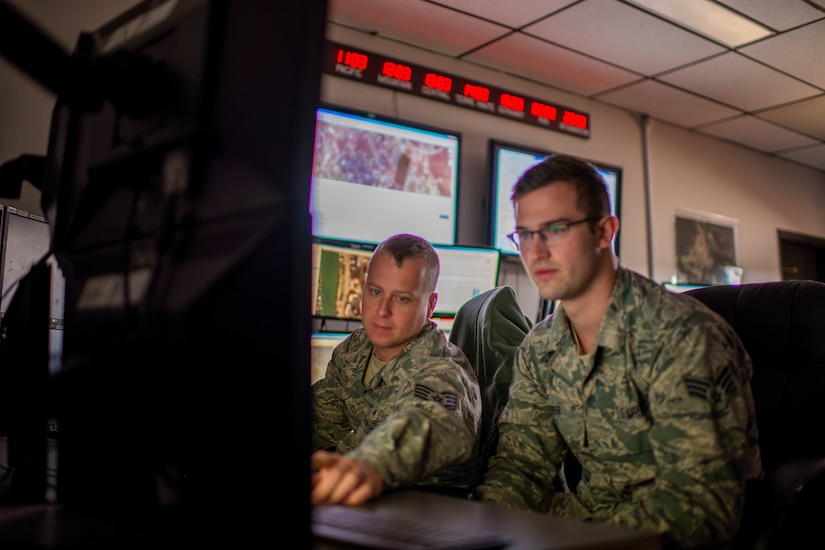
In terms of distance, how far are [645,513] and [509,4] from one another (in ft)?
8.51

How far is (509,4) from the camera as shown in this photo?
3045 mm

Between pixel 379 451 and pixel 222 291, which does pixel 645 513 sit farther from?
pixel 222 291

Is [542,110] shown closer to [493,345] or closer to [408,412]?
[493,345]

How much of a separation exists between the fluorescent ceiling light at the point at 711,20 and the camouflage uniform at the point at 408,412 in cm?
228

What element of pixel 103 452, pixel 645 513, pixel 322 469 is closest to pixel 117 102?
pixel 103 452

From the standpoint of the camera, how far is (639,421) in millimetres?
1145

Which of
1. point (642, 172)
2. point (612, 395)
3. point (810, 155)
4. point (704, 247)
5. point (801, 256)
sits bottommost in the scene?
point (612, 395)

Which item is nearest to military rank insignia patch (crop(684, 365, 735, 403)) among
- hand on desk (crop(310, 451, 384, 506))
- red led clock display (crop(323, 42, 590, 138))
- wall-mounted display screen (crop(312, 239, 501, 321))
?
hand on desk (crop(310, 451, 384, 506))

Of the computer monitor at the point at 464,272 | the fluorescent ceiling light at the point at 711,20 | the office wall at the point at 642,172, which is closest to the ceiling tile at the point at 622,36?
the fluorescent ceiling light at the point at 711,20

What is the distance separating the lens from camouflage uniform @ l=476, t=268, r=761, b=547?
99 centimetres

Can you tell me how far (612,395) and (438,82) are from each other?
260cm

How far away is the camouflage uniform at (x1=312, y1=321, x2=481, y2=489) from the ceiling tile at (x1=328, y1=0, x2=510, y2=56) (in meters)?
1.87

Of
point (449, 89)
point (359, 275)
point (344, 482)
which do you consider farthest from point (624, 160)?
point (344, 482)

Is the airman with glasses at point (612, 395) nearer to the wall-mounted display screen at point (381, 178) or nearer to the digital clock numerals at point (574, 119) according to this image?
the wall-mounted display screen at point (381, 178)
